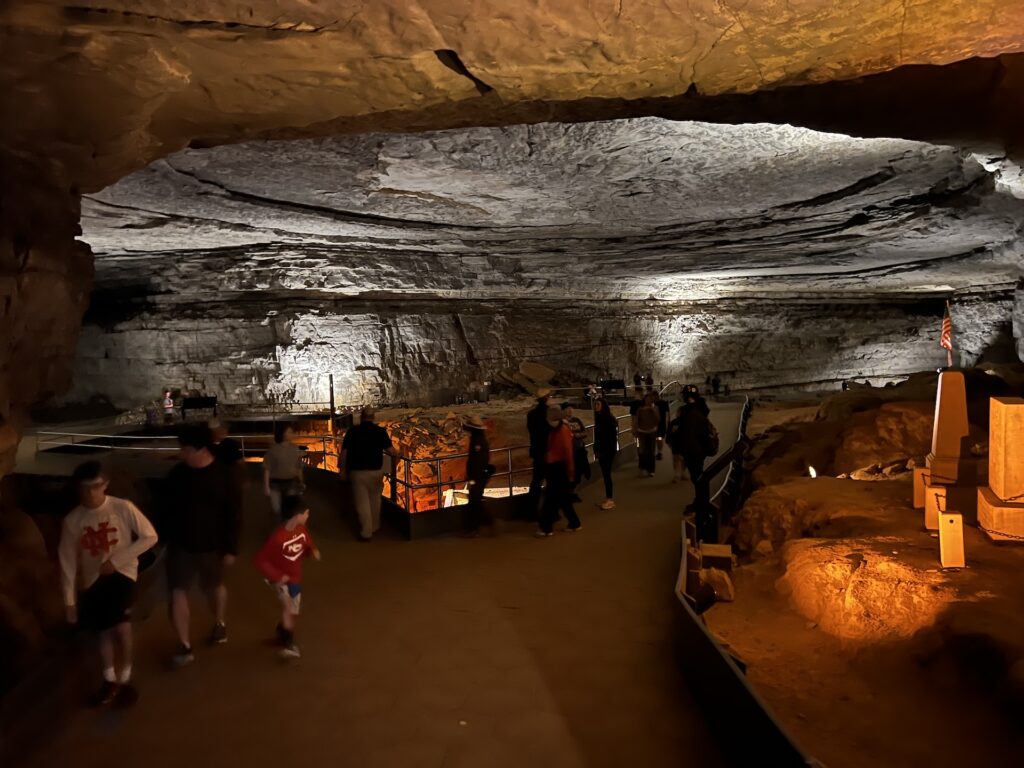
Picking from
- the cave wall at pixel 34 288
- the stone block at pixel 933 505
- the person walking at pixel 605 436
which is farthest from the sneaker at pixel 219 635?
the stone block at pixel 933 505

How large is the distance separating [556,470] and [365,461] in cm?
220

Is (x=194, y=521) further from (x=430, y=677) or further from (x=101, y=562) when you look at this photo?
(x=430, y=677)

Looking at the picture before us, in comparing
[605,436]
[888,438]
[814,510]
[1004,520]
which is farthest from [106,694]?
[888,438]

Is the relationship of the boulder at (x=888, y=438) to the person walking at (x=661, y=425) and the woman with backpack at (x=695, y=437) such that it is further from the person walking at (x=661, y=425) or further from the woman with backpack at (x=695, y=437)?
the person walking at (x=661, y=425)

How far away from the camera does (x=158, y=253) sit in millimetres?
13195

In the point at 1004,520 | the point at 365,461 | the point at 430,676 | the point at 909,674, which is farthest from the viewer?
the point at 365,461

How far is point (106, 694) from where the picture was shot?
3.79 meters

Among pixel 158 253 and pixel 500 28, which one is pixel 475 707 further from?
pixel 158 253

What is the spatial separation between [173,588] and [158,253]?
11.1 m

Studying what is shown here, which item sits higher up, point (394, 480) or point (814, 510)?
point (394, 480)

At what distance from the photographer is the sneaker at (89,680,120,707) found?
12.4 feet

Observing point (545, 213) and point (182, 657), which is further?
point (545, 213)

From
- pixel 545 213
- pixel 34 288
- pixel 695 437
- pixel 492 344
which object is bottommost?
pixel 695 437

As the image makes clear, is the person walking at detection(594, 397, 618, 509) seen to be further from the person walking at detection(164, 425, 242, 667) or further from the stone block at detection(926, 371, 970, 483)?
the person walking at detection(164, 425, 242, 667)
